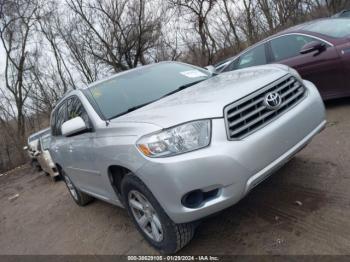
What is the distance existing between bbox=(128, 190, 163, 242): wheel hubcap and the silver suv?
0.01 metres

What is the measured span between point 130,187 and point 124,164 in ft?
0.82

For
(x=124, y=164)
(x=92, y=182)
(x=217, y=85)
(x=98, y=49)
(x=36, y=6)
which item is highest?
(x=36, y=6)

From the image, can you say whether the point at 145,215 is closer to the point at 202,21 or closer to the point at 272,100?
the point at 272,100

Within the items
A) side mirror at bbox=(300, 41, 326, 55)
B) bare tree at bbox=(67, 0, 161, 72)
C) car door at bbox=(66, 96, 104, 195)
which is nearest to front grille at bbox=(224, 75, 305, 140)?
car door at bbox=(66, 96, 104, 195)

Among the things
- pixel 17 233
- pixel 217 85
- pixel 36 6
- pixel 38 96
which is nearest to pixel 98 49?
pixel 36 6

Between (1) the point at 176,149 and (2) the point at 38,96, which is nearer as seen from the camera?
(1) the point at 176,149

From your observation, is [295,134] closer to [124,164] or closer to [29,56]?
[124,164]

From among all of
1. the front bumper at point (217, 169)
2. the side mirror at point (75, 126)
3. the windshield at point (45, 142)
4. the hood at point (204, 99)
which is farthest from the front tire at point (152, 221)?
the windshield at point (45, 142)

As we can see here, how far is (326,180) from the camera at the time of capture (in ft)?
12.4

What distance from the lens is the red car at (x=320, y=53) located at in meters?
5.45

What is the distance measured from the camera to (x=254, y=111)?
2.93m

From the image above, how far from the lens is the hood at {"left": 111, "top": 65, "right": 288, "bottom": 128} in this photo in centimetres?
281

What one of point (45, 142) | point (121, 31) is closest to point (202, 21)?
point (121, 31)

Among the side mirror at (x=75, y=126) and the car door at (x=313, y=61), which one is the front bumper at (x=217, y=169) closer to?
the side mirror at (x=75, y=126)
